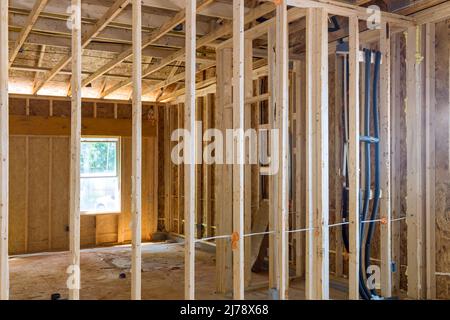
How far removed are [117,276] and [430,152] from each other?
4.33 m

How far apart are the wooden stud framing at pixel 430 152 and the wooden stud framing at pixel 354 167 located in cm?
95

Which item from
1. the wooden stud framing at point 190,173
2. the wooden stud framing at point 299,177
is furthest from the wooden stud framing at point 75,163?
the wooden stud framing at point 299,177

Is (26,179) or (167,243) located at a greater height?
(26,179)

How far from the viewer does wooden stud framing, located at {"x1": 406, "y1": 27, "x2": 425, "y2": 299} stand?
4770 mm

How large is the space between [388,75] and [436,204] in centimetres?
145

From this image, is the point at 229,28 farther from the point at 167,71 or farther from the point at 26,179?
the point at 26,179

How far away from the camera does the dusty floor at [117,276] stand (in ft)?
17.4

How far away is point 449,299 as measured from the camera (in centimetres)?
457

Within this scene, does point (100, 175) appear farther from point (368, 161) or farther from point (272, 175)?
point (368, 161)

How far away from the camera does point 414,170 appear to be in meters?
4.80

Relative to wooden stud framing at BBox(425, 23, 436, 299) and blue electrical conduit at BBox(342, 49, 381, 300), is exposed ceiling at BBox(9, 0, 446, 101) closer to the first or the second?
wooden stud framing at BBox(425, 23, 436, 299)

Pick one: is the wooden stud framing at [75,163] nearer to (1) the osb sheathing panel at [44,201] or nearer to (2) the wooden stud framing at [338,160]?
(2) the wooden stud framing at [338,160]

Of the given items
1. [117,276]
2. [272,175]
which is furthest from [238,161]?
[117,276]
